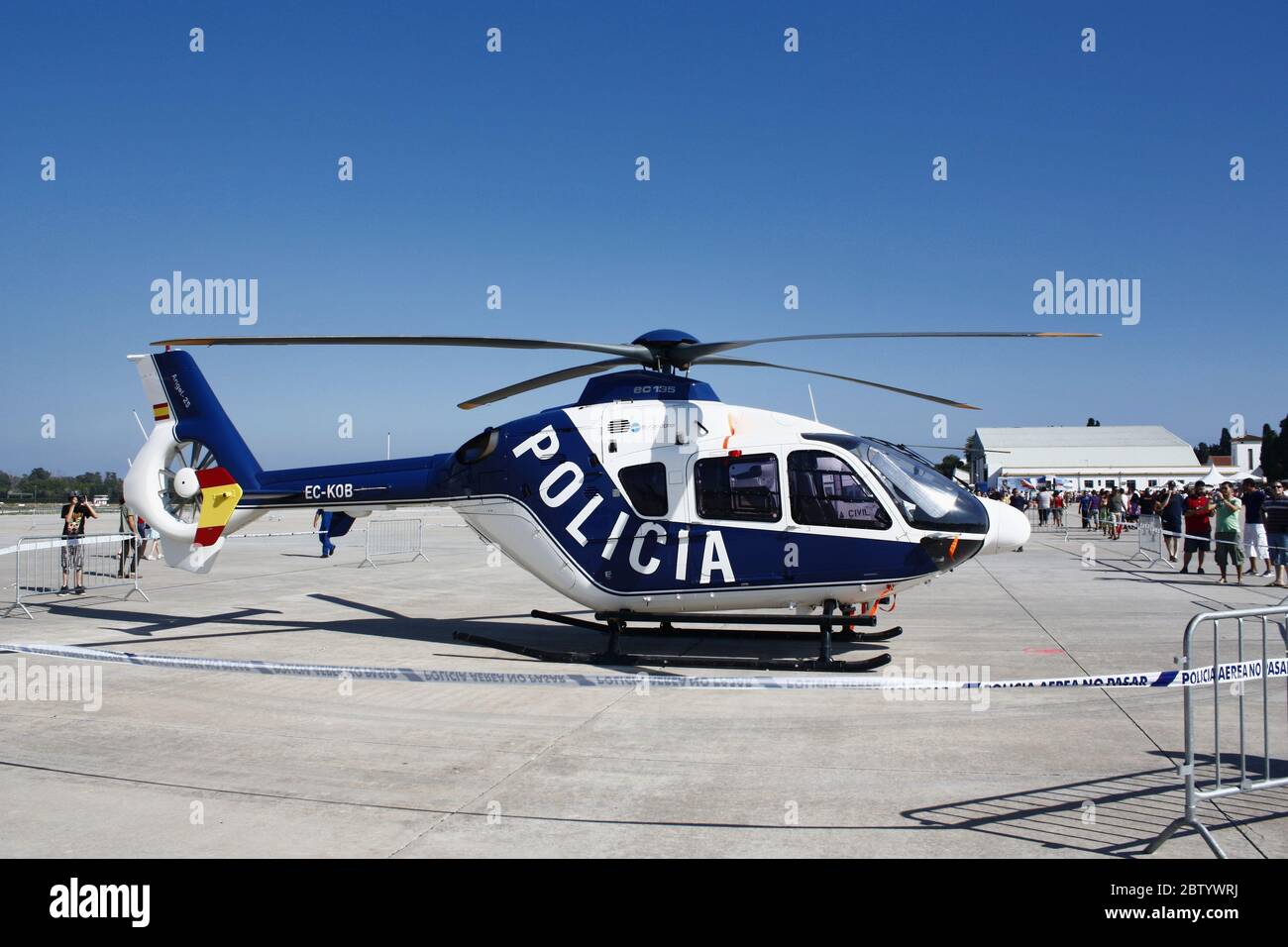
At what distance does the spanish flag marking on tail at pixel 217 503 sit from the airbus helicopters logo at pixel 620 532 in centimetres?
420

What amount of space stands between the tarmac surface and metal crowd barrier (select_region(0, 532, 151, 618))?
3.03m

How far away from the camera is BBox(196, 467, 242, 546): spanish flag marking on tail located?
1162cm

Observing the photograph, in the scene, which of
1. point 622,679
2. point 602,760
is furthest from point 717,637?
point 602,760

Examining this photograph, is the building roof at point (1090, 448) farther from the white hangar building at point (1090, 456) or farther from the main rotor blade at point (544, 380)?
the main rotor blade at point (544, 380)

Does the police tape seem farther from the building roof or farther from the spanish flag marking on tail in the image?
the building roof

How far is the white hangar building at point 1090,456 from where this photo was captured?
9681 cm

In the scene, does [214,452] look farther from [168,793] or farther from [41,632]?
[168,793]

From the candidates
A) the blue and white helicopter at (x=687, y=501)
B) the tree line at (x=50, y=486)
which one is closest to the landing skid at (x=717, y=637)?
the blue and white helicopter at (x=687, y=501)

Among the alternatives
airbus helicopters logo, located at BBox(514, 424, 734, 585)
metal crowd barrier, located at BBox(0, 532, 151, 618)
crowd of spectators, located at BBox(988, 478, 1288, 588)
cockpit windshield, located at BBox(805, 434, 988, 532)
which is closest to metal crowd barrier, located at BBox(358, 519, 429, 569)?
metal crowd barrier, located at BBox(0, 532, 151, 618)

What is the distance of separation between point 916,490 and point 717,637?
10.5ft

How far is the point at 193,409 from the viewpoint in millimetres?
12008

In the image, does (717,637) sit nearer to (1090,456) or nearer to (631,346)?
(631,346)

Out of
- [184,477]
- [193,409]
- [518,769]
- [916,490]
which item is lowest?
[518,769]
